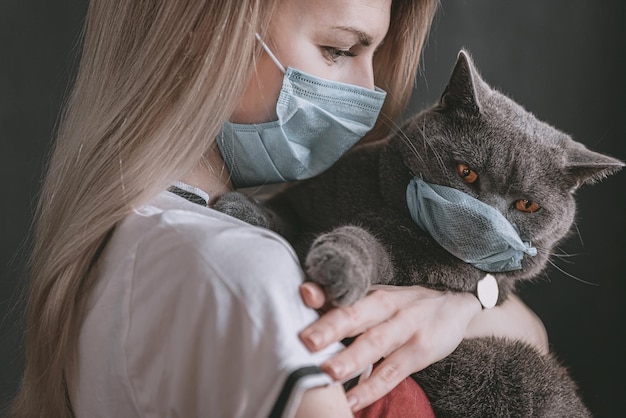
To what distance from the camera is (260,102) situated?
4.19 ft

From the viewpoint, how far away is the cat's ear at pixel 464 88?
1.28 m

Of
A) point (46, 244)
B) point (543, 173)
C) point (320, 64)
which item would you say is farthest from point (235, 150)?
point (543, 173)

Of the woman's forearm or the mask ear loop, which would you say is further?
the woman's forearm

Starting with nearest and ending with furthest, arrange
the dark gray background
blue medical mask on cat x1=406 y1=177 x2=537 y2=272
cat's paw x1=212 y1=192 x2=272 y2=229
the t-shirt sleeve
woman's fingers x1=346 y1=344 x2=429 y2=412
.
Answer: the t-shirt sleeve
woman's fingers x1=346 y1=344 x2=429 y2=412
blue medical mask on cat x1=406 y1=177 x2=537 y2=272
cat's paw x1=212 y1=192 x2=272 y2=229
the dark gray background

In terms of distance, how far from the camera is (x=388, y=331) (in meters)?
1.06

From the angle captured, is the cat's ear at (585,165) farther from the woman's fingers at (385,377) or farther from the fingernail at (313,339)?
the fingernail at (313,339)

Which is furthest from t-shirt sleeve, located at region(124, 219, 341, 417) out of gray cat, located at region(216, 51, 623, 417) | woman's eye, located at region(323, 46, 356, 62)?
woman's eye, located at region(323, 46, 356, 62)

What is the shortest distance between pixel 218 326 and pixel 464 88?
663 mm

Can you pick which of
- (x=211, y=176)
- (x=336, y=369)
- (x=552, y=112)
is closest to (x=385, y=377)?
(x=336, y=369)

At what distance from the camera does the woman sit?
2.98ft

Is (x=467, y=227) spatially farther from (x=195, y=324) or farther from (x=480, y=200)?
(x=195, y=324)

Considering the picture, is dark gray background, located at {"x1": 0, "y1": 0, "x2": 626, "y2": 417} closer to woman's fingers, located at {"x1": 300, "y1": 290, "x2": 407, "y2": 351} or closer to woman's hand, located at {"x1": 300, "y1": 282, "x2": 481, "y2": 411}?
woman's hand, located at {"x1": 300, "y1": 282, "x2": 481, "y2": 411}

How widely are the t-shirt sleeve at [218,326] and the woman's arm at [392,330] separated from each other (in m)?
0.02

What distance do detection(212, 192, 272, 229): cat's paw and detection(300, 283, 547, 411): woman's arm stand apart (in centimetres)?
31
